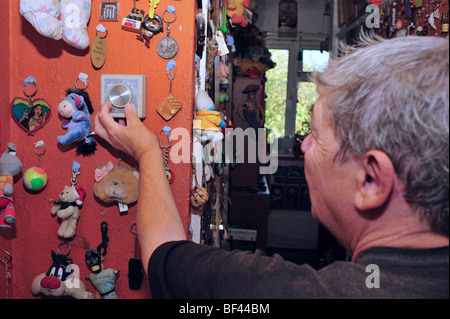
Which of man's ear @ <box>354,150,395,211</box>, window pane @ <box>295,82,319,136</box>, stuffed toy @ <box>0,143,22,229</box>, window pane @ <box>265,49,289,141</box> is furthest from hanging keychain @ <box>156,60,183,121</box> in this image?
window pane @ <box>295,82,319,136</box>

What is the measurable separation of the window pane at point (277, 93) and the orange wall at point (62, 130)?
3.78 metres

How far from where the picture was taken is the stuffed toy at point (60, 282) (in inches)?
41.5

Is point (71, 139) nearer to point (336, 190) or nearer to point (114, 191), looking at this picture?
point (114, 191)

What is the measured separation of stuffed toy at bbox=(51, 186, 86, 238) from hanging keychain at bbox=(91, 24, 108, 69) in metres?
0.34

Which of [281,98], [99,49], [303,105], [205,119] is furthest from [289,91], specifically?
[99,49]

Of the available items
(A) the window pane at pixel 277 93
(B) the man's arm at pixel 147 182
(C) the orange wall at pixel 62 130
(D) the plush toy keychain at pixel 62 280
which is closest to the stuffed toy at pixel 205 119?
(C) the orange wall at pixel 62 130

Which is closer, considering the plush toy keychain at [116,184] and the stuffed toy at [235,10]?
the plush toy keychain at [116,184]

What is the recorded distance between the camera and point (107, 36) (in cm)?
102

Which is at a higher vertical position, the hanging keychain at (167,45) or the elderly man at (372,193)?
the hanging keychain at (167,45)

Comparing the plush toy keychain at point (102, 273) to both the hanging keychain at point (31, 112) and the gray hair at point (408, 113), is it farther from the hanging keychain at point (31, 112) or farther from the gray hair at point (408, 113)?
the gray hair at point (408, 113)

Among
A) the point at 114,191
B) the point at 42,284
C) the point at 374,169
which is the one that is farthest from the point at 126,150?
the point at 374,169

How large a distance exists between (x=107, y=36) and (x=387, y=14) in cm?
216

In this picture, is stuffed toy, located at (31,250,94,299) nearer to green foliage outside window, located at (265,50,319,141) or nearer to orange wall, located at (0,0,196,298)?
orange wall, located at (0,0,196,298)

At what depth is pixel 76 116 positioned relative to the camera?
992mm
